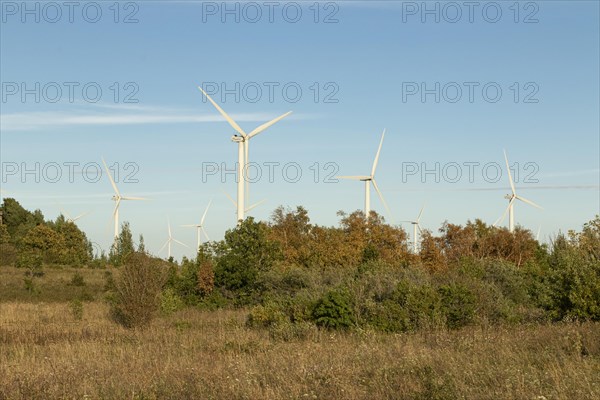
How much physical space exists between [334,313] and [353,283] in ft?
12.8

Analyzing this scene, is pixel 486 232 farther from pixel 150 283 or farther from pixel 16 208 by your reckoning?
pixel 16 208

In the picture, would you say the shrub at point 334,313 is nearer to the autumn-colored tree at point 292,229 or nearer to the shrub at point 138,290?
the shrub at point 138,290

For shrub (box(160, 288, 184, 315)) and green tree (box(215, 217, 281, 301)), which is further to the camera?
green tree (box(215, 217, 281, 301))

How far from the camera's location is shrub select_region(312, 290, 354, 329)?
24938 millimetres

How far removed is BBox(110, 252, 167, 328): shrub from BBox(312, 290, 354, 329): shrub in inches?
275

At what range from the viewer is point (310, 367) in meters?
A: 14.0

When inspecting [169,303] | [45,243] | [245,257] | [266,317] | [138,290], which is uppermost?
[45,243]

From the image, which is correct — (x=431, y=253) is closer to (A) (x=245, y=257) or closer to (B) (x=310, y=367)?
(A) (x=245, y=257)

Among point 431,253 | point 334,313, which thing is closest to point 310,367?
point 334,313

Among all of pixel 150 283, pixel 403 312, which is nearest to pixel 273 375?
pixel 403 312

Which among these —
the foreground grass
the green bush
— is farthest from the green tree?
the foreground grass

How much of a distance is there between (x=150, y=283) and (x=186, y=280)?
11611 mm

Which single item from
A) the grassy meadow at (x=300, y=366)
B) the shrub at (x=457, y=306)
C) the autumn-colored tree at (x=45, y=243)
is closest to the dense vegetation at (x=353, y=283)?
the shrub at (x=457, y=306)

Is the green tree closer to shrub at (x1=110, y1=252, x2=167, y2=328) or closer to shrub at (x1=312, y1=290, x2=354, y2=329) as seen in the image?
shrub at (x1=110, y1=252, x2=167, y2=328)
